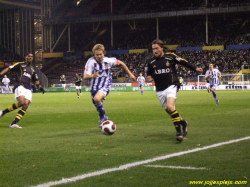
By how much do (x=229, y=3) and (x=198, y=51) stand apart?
972cm

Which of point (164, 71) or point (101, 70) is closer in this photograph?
point (164, 71)

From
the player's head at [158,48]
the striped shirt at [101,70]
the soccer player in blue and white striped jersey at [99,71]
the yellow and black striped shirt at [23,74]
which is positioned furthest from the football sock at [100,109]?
the yellow and black striped shirt at [23,74]

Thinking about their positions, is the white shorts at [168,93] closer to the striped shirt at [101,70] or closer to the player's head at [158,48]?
the player's head at [158,48]

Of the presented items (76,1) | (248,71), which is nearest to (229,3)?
(248,71)

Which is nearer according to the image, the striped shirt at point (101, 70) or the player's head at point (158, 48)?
the player's head at point (158, 48)

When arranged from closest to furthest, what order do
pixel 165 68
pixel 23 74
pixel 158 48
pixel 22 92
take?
pixel 158 48 < pixel 165 68 < pixel 22 92 < pixel 23 74

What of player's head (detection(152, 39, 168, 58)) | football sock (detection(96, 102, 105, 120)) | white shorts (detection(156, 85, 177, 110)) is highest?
player's head (detection(152, 39, 168, 58))

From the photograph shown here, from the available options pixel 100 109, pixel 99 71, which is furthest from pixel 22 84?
pixel 99 71

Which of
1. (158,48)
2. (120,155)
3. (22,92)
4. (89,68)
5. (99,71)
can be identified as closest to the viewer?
(120,155)

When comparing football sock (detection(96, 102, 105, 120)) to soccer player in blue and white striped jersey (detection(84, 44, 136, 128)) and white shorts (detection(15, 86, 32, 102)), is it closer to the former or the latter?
soccer player in blue and white striped jersey (detection(84, 44, 136, 128))

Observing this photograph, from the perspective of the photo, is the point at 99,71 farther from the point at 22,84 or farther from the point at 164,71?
the point at 22,84

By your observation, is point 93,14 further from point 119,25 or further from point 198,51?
point 198,51

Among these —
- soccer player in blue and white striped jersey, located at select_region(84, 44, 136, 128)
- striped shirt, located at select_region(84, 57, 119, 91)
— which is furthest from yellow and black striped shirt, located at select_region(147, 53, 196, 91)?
striped shirt, located at select_region(84, 57, 119, 91)

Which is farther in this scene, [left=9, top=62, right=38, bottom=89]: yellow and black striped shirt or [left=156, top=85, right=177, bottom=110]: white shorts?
[left=9, top=62, right=38, bottom=89]: yellow and black striped shirt
